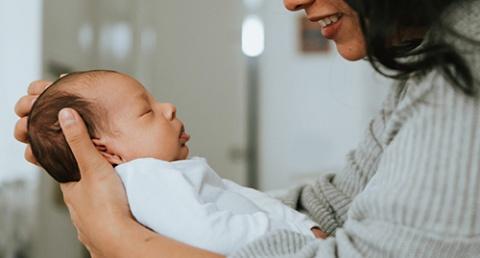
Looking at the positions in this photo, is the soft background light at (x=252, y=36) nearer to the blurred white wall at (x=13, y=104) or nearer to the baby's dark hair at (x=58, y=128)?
the blurred white wall at (x=13, y=104)

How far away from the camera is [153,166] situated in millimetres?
1053

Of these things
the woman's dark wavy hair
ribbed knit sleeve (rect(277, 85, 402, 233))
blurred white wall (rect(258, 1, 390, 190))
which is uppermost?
the woman's dark wavy hair

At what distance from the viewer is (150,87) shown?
11.5 feet

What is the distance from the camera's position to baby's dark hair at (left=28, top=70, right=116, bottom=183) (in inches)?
44.0

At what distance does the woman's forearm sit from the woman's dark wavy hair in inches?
14.9

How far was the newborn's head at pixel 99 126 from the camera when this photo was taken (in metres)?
1.12

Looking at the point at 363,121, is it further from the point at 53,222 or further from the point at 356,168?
the point at 356,168

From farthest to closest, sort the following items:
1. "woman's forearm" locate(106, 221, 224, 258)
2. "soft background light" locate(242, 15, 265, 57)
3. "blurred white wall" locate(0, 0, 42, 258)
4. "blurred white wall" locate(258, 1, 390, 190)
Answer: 1. "soft background light" locate(242, 15, 265, 57)
2. "blurred white wall" locate(258, 1, 390, 190)
3. "blurred white wall" locate(0, 0, 42, 258)
4. "woman's forearm" locate(106, 221, 224, 258)

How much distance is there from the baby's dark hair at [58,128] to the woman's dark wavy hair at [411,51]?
51cm

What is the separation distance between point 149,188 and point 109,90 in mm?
234

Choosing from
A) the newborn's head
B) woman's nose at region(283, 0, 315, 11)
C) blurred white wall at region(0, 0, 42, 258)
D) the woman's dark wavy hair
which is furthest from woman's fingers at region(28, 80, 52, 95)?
blurred white wall at region(0, 0, 42, 258)

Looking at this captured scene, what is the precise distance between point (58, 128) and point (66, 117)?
2.3 inches

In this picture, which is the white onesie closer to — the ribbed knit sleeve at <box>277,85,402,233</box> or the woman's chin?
the ribbed knit sleeve at <box>277,85,402,233</box>

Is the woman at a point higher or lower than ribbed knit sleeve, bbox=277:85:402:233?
higher
